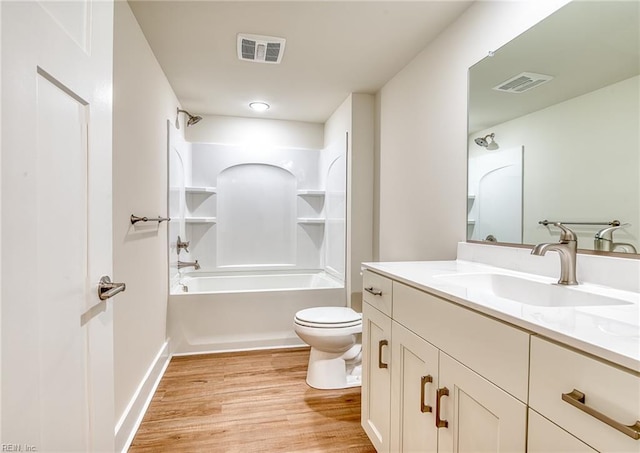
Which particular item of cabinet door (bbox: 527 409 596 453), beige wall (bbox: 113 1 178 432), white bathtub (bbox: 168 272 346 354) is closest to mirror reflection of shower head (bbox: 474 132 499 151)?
cabinet door (bbox: 527 409 596 453)

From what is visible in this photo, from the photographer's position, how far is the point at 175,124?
3.10m

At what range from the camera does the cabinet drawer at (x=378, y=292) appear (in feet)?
4.78

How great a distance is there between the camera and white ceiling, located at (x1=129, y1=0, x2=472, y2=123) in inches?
71.4

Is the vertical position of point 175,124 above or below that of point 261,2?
below

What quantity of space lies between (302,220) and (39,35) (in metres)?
3.36

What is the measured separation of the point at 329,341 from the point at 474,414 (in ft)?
4.49

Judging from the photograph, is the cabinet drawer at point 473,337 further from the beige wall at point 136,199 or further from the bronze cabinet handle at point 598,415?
the beige wall at point 136,199

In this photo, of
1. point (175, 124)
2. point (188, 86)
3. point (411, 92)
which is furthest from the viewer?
point (175, 124)

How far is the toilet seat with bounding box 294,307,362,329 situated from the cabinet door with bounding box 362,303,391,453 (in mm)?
523

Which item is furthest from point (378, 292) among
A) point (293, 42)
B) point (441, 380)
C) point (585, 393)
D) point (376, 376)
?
point (293, 42)

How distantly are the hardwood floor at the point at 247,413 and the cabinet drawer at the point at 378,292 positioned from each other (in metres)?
0.76

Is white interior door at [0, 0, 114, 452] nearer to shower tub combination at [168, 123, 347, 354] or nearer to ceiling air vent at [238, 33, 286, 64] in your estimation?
ceiling air vent at [238, 33, 286, 64]

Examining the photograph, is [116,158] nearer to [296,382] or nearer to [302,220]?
[296,382]

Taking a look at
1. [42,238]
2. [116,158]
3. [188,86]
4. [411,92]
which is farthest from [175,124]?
[42,238]
